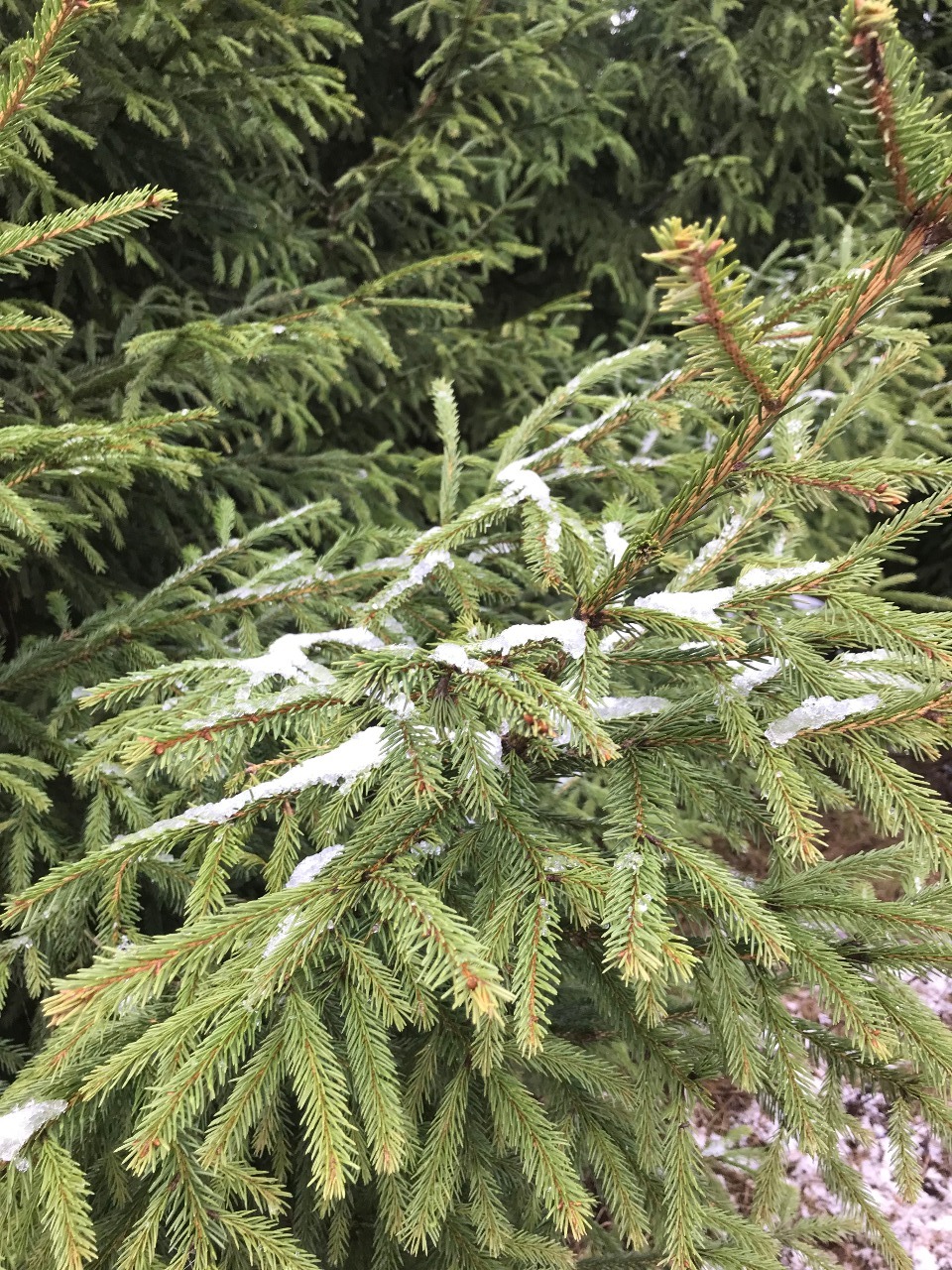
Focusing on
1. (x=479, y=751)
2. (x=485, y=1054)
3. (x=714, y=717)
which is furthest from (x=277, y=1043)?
(x=714, y=717)

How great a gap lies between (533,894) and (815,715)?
0.50m

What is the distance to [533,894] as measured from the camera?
1.12m

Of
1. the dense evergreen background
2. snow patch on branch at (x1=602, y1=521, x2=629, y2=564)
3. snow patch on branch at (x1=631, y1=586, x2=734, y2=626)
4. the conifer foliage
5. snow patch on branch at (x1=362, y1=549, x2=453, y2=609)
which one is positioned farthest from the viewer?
the dense evergreen background

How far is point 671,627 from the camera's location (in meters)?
1.09

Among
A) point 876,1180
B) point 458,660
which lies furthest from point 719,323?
point 876,1180

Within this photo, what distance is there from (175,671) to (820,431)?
4.54ft

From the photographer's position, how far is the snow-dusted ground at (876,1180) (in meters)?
2.88

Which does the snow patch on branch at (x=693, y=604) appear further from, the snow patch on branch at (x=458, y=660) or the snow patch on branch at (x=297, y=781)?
the snow patch on branch at (x=297, y=781)

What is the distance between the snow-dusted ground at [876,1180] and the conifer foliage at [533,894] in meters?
1.90

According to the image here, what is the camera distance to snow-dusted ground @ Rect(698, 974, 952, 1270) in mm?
2877

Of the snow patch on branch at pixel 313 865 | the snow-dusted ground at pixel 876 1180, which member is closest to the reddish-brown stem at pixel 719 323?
the snow patch on branch at pixel 313 865

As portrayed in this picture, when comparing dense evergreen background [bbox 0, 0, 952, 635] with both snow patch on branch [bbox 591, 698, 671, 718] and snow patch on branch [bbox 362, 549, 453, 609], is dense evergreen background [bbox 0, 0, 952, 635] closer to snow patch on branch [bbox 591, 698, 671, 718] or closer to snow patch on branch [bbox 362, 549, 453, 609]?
snow patch on branch [bbox 362, 549, 453, 609]

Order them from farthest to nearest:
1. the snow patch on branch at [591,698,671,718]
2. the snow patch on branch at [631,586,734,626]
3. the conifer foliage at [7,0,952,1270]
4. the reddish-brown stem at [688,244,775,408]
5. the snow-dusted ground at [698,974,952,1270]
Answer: the snow-dusted ground at [698,974,952,1270]
the snow patch on branch at [591,698,671,718]
the snow patch on branch at [631,586,734,626]
the conifer foliage at [7,0,952,1270]
the reddish-brown stem at [688,244,775,408]

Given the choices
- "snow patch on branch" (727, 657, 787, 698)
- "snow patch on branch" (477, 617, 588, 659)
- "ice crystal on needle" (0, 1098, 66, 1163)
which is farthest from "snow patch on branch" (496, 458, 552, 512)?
"ice crystal on needle" (0, 1098, 66, 1163)
